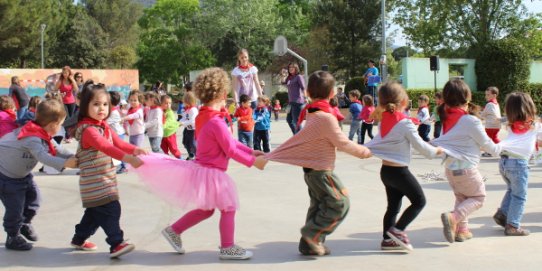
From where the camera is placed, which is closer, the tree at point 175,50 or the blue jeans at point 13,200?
the blue jeans at point 13,200

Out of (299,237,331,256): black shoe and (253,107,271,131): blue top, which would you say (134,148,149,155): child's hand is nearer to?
(299,237,331,256): black shoe

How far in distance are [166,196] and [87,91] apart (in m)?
1.16

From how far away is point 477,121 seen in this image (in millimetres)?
5855

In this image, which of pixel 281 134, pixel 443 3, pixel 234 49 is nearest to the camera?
pixel 281 134

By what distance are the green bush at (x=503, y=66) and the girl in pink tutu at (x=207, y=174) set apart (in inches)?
1135

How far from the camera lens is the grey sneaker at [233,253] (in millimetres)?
5371

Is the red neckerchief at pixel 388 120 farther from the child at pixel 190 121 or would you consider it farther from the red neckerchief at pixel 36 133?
the child at pixel 190 121

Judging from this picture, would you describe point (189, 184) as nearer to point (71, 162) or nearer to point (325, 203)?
point (71, 162)

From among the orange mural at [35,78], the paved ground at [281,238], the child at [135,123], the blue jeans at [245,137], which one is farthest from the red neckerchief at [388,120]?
the orange mural at [35,78]

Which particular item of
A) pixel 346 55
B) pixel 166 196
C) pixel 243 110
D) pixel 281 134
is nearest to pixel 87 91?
pixel 166 196

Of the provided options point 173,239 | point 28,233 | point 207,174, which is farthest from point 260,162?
point 28,233

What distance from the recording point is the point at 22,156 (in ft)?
18.6

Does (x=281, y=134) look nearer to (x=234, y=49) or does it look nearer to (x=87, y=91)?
(x=87, y=91)

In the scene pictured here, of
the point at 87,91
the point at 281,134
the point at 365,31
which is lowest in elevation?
the point at 281,134
